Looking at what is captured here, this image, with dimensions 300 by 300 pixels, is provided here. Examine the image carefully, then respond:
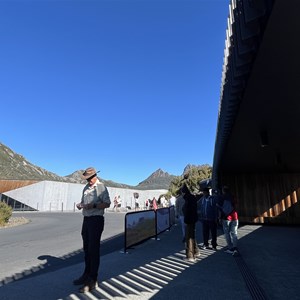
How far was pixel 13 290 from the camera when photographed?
15.4 ft

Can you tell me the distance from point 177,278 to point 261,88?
12.0ft

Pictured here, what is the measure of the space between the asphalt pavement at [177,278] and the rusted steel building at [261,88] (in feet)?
10.6

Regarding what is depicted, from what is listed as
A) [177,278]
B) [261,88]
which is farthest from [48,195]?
[261,88]

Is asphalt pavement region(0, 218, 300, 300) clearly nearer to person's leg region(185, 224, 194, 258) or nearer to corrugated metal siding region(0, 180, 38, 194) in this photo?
person's leg region(185, 224, 194, 258)

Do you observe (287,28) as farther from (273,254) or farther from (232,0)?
(273,254)

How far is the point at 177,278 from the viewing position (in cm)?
528

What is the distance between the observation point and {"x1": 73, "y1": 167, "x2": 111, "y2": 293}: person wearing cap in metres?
4.64

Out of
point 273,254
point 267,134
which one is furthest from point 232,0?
point 273,254

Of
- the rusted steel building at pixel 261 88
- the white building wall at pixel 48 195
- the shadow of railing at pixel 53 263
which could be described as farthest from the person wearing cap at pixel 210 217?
the white building wall at pixel 48 195

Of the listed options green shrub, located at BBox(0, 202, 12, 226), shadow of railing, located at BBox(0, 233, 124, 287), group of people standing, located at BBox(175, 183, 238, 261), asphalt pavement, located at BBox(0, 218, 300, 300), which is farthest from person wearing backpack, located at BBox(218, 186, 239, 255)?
green shrub, located at BBox(0, 202, 12, 226)

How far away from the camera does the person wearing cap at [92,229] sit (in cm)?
464

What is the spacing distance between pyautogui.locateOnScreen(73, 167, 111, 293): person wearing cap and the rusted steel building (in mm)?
2943

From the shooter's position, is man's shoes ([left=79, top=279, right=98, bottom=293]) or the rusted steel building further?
man's shoes ([left=79, top=279, right=98, bottom=293])

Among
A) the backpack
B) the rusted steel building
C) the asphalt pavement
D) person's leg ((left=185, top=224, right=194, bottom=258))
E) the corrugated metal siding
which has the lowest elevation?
the asphalt pavement
